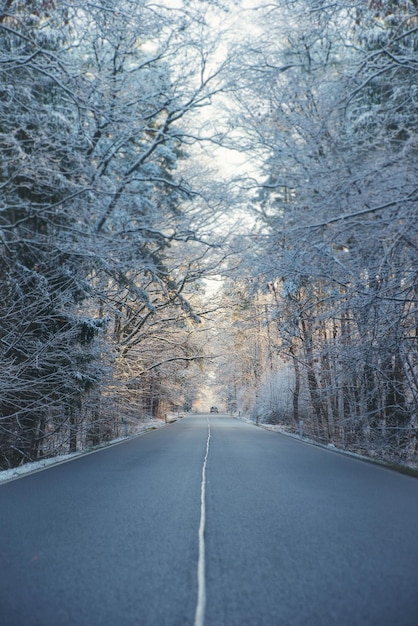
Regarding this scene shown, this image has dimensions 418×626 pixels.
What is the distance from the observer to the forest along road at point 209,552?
10.2 ft

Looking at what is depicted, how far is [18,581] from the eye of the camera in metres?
3.60

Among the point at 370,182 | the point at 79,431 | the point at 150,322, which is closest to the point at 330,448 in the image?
the point at 79,431

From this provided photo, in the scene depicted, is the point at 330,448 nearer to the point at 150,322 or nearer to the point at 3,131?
the point at 150,322

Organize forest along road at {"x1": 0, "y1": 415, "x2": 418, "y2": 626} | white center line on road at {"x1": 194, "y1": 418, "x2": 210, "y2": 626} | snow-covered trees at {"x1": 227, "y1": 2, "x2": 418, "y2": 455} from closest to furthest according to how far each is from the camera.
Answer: white center line on road at {"x1": 194, "y1": 418, "x2": 210, "y2": 626} → forest along road at {"x1": 0, "y1": 415, "x2": 418, "y2": 626} → snow-covered trees at {"x1": 227, "y1": 2, "x2": 418, "y2": 455}

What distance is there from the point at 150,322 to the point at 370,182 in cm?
1640

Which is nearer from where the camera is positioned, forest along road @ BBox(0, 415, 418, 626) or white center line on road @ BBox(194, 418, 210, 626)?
white center line on road @ BBox(194, 418, 210, 626)

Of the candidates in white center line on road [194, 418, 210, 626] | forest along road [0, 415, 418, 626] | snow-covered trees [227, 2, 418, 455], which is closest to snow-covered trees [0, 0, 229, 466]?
snow-covered trees [227, 2, 418, 455]

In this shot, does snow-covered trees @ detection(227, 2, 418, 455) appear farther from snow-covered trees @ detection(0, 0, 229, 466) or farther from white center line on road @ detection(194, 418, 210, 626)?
white center line on road @ detection(194, 418, 210, 626)

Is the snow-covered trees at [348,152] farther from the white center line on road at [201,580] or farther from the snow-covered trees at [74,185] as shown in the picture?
the white center line on road at [201,580]

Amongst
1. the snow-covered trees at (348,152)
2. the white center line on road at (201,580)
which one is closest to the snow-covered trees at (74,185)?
the snow-covered trees at (348,152)

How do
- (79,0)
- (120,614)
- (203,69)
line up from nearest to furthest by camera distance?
(120,614) → (79,0) → (203,69)

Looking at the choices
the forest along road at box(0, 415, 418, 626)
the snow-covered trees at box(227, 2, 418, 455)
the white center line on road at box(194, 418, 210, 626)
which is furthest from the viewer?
the snow-covered trees at box(227, 2, 418, 455)

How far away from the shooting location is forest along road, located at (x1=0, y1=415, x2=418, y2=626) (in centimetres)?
311

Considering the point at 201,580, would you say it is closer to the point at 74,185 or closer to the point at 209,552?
the point at 209,552
